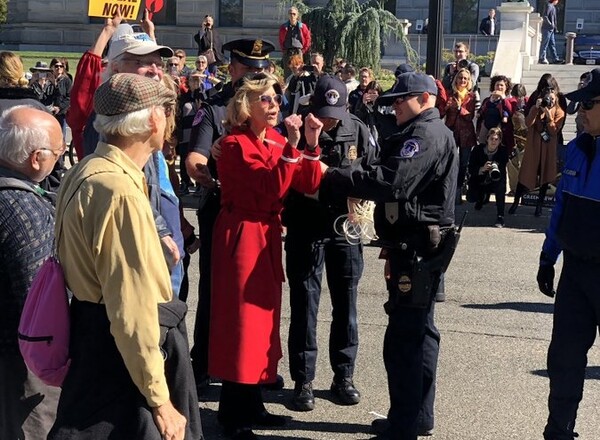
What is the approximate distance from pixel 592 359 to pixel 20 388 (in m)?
4.29

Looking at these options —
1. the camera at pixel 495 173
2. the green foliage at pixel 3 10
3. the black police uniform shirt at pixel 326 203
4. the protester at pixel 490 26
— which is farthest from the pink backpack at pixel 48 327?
the green foliage at pixel 3 10

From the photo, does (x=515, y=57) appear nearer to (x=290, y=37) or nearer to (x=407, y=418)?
(x=290, y=37)

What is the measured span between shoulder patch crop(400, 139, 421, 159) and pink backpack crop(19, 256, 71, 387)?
2.06 meters

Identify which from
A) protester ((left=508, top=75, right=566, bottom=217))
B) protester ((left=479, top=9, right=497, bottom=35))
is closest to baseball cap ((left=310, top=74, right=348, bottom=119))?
protester ((left=508, top=75, right=566, bottom=217))

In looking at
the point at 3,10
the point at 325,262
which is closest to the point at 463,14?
the point at 3,10

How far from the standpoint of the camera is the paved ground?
552 cm

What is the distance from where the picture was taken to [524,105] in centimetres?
1430

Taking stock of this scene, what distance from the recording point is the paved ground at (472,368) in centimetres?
552

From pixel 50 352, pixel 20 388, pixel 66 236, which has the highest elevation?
pixel 66 236

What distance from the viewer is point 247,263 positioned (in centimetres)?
511

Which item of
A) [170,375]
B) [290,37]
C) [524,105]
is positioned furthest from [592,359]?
[290,37]

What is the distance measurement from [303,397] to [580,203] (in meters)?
1.99

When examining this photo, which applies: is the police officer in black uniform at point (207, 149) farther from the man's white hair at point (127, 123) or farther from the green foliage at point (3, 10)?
the green foliage at point (3, 10)

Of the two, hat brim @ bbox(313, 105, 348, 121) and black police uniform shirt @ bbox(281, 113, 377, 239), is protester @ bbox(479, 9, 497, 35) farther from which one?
hat brim @ bbox(313, 105, 348, 121)
